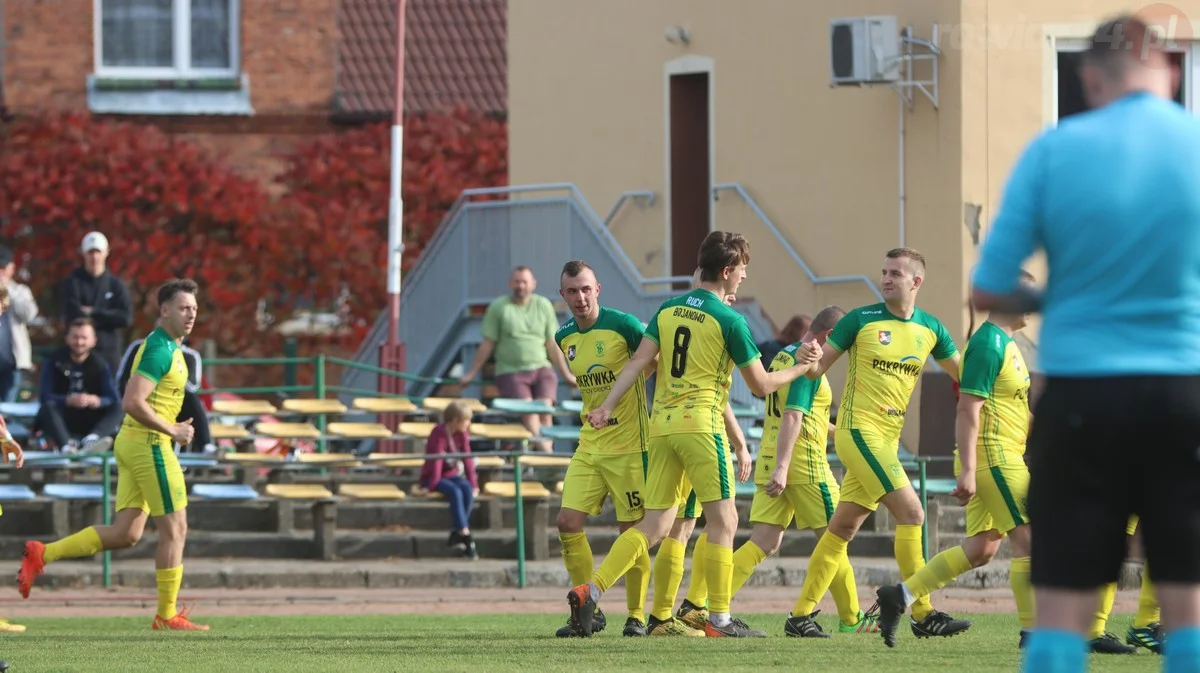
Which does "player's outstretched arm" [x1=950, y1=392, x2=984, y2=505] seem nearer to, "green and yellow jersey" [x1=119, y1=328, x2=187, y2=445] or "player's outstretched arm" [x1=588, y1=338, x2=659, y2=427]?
"player's outstretched arm" [x1=588, y1=338, x2=659, y2=427]

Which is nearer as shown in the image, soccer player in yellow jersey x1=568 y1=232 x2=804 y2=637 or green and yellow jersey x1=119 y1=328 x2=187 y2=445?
soccer player in yellow jersey x1=568 y1=232 x2=804 y2=637

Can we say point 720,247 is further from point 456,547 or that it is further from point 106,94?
point 106,94

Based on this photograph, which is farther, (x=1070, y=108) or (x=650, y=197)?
(x=650, y=197)

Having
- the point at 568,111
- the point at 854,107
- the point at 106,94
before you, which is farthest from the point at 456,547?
the point at 106,94

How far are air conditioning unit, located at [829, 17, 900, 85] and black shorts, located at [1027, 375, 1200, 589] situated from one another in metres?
15.1

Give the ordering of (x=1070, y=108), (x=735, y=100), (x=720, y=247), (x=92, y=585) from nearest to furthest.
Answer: (x=720, y=247) → (x=92, y=585) → (x=1070, y=108) → (x=735, y=100)

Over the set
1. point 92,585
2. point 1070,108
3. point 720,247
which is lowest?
point 92,585

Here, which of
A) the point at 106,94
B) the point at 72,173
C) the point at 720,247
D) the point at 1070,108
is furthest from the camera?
the point at 106,94

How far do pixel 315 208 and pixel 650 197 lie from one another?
745cm

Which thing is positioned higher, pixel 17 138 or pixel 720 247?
pixel 17 138

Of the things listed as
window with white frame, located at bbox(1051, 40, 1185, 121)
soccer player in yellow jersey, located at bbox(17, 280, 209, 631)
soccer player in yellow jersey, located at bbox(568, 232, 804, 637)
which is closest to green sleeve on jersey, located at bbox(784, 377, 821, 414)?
soccer player in yellow jersey, located at bbox(568, 232, 804, 637)

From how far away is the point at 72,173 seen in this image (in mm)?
28078

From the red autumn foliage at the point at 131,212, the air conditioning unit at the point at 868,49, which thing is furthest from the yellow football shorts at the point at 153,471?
the red autumn foliage at the point at 131,212

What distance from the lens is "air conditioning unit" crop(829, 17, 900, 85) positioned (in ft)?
64.7
